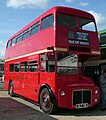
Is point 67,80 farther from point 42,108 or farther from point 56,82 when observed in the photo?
point 42,108

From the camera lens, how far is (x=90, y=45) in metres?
9.90

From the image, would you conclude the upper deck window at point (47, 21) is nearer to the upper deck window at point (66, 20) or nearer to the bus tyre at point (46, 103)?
the upper deck window at point (66, 20)

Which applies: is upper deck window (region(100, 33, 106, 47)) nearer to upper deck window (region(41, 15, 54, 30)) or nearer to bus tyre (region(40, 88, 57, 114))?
upper deck window (region(41, 15, 54, 30))

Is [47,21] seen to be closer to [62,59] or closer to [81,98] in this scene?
[62,59]

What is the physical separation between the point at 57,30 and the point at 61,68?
1389 millimetres

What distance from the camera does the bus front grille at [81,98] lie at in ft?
29.4

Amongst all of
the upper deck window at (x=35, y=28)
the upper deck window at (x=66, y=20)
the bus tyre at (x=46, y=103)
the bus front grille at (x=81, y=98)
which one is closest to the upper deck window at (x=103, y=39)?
the upper deck window at (x=66, y=20)

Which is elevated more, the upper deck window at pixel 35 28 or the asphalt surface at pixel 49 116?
the upper deck window at pixel 35 28

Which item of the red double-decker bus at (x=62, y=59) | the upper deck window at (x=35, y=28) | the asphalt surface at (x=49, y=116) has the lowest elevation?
the asphalt surface at (x=49, y=116)

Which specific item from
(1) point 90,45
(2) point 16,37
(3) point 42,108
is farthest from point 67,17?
(2) point 16,37

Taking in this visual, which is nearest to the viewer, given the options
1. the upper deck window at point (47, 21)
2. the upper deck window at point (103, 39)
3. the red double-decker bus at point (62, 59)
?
the red double-decker bus at point (62, 59)

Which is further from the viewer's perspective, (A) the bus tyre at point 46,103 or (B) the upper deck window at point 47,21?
(B) the upper deck window at point 47,21

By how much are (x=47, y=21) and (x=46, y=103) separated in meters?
3.20

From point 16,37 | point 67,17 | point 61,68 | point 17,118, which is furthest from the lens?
point 16,37
